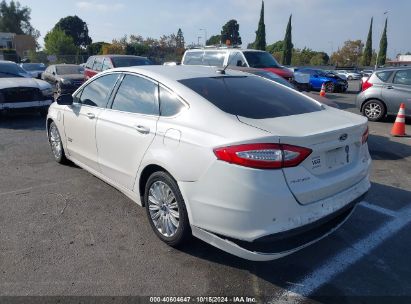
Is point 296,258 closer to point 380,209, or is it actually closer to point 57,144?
point 380,209

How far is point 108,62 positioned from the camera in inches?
514

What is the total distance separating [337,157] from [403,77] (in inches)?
337

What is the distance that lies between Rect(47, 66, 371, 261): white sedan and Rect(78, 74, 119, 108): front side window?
0.10m

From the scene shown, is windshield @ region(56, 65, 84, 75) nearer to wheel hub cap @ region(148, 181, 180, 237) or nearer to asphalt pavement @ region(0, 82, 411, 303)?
asphalt pavement @ region(0, 82, 411, 303)

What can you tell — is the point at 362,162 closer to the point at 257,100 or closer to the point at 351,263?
the point at 351,263

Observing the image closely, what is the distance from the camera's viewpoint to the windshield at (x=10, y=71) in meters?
10.3

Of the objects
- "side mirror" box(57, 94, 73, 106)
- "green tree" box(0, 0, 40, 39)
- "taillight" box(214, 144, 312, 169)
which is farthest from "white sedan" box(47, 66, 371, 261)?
"green tree" box(0, 0, 40, 39)

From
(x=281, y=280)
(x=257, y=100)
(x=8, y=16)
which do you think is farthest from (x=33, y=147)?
(x=8, y=16)

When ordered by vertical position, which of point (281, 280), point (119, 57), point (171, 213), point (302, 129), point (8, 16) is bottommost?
point (281, 280)

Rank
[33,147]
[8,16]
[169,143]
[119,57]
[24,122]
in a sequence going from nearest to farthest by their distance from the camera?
[169,143]
[33,147]
[24,122]
[119,57]
[8,16]

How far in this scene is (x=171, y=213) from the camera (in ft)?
11.2

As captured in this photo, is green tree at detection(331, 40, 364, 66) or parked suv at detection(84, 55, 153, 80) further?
green tree at detection(331, 40, 364, 66)

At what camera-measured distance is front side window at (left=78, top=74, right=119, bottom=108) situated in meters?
4.47

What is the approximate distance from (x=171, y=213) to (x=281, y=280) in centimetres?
114
